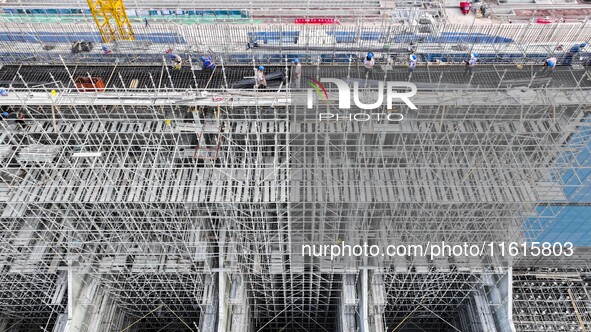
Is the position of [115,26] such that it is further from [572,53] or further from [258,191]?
[572,53]

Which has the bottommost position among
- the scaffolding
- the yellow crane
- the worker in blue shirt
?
the scaffolding

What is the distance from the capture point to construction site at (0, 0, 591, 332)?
67.2 ft

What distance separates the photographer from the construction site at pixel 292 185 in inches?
806

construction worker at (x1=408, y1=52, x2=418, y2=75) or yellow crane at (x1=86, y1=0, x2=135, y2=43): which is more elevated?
yellow crane at (x1=86, y1=0, x2=135, y2=43)

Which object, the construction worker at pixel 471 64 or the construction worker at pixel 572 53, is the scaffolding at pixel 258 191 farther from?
the construction worker at pixel 572 53

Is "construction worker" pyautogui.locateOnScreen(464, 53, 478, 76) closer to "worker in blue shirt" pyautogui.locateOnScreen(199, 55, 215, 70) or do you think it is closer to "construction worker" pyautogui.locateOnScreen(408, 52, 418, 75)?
"construction worker" pyautogui.locateOnScreen(408, 52, 418, 75)

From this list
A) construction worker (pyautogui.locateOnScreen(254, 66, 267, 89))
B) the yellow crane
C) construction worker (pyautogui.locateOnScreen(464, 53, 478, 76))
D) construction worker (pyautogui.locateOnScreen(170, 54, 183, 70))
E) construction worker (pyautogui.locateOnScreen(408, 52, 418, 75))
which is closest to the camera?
construction worker (pyautogui.locateOnScreen(254, 66, 267, 89))

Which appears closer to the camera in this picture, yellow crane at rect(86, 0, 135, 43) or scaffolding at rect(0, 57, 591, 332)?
scaffolding at rect(0, 57, 591, 332)

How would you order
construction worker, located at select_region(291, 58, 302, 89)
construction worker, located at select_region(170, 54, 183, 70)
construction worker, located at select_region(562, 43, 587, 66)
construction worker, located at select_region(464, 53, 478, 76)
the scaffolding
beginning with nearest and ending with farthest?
1. the scaffolding
2. construction worker, located at select_region(291, 58, 302, 89)
3. construction worker, located at select_region(170, 54, 183, 70)
4. construction worker, located at select_region(464, 53, 478, 76)
5. construction worker, located at select_region(562, 43, 587, 66)

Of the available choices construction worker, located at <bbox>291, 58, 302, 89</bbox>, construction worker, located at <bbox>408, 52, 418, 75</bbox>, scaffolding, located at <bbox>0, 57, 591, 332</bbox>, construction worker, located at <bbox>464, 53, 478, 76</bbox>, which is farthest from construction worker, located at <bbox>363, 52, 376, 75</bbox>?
construction worker, located at <bbox>464, 53, 478, 76</bbox>

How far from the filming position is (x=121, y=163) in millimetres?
20922

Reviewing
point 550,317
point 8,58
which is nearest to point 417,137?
point 550,317

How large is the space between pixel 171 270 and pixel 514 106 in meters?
19.6

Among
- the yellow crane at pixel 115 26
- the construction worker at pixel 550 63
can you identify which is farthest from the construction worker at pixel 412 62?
the yellow crane at pixel 115 26
